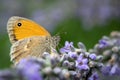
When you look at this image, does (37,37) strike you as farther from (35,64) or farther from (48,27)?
(48,27)

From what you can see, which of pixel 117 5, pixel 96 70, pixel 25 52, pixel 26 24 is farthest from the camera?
pixel 117 5

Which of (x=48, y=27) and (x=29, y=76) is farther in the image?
(x=48, y=27)

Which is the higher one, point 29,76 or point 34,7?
point 34,7

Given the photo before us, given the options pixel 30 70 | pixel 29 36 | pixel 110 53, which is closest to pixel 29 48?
pixel 29 36

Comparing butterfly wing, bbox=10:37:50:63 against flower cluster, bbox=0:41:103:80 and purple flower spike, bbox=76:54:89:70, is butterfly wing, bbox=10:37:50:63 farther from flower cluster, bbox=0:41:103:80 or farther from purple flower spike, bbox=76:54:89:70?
purple flower spike, bbox=76:54:89:70

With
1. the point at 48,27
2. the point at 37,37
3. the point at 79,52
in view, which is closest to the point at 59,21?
the point at 48,27

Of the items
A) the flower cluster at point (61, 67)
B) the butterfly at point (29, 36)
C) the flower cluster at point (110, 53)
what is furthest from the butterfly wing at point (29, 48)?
the flower cluster at point (110, 53)

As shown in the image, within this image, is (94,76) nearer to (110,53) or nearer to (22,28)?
(110,53)

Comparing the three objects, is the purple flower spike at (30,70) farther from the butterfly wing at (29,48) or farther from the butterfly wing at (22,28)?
the butterfly wing at (22,28)

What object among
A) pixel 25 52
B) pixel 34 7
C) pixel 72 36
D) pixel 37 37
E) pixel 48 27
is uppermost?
pixel 34 7
